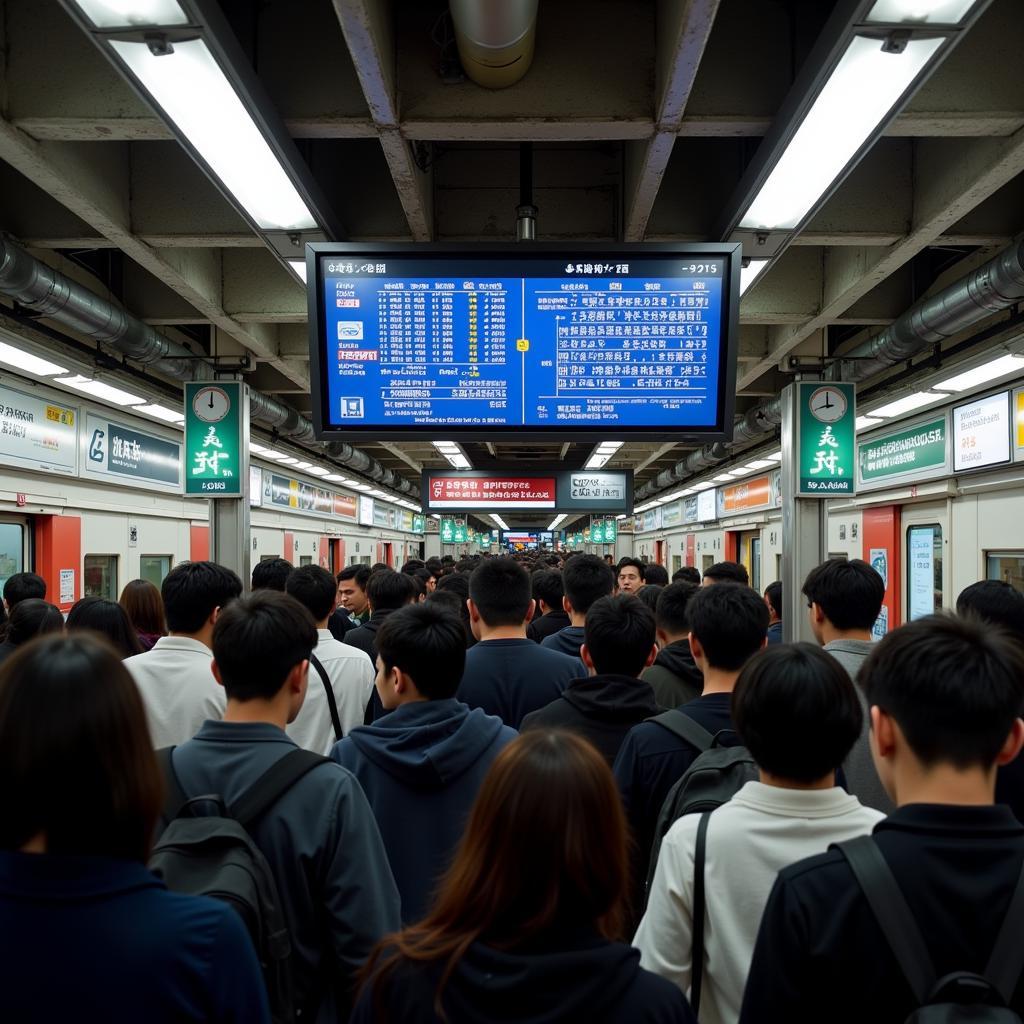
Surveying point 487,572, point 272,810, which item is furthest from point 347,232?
point 272,810

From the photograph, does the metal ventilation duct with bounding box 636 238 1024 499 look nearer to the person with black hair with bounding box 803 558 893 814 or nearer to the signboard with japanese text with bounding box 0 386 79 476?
the person with black hair with bounding box 803 558 893 814

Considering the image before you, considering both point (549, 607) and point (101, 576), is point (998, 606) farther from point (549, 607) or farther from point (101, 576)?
point (101, 576)

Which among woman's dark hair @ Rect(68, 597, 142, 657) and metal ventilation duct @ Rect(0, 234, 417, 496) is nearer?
woman's dark hair @ Rect(68, 597, 142, 657)

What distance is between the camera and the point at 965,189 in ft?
11.8

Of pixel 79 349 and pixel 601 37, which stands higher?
pixel 601 37

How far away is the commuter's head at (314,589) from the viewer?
412cm

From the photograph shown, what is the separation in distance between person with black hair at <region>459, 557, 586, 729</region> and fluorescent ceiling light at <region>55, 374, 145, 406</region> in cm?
474

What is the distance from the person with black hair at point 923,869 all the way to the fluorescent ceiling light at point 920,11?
5.97ft

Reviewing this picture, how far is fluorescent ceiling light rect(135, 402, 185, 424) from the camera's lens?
8131 mm

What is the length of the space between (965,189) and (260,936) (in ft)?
13.0

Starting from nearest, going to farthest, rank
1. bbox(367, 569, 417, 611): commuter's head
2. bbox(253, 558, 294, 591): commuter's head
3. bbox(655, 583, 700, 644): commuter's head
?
bbox(655, 583, 700, 644): commuter's head → bbox(367, 569, 417, 611): commuter's head → bbox(253, 558, 294, 591): commuter's head

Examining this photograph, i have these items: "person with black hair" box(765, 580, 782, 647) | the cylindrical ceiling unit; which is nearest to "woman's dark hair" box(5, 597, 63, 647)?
the cylindrical ceiling unit

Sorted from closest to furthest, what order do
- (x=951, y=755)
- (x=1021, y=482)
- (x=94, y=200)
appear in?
(x=951, y=755), (x=94, y=200), (x=1021, y=482)

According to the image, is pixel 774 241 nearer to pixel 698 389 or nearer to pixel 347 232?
pixel 698 389
